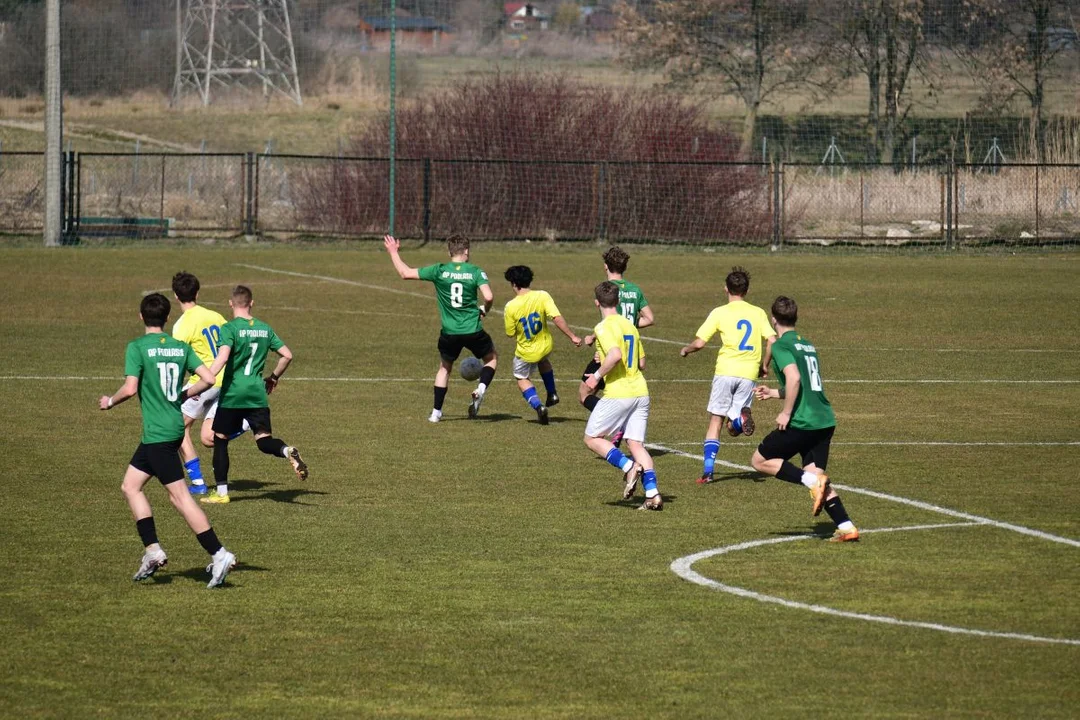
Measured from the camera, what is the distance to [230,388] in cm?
1344

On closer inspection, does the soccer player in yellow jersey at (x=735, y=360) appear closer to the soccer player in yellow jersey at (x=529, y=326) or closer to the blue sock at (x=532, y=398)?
the soccer player in yellow jersey at (x=529, y=326)

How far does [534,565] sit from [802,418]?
234 centimetres

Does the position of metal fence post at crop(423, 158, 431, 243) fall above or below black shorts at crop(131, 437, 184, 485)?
above

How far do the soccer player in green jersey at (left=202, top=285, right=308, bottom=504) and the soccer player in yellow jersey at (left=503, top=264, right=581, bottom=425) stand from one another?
4.68 m

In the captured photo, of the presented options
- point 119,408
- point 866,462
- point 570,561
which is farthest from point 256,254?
point 570,561

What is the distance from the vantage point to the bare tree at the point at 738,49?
5954cm

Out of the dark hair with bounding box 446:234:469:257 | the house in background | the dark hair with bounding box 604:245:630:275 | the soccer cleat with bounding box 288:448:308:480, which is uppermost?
the house in background

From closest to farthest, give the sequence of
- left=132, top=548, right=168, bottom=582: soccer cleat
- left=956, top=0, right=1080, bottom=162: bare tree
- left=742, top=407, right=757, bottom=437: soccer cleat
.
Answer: left=132, top=548, right=168, bottom=582: soccer cleat, left=742, top=407, right=757, bottom=437: soccer cleat, left=956, top=0, right=1080, bottom=162: bare tree

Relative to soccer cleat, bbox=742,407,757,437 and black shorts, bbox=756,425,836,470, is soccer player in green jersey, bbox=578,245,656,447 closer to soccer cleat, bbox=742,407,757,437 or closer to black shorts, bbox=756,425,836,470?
soccer cleat, bbox=742,407,757,437

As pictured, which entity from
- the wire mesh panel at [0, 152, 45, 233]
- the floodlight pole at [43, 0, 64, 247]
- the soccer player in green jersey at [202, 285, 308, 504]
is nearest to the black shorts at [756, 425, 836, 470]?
the soccer player in green jersey at [202, 285, 308, 504]

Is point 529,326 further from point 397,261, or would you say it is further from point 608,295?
point 608,295

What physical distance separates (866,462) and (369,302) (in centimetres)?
1921

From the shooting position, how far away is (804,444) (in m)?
11.8

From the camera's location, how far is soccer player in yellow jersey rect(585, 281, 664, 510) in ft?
43.4
